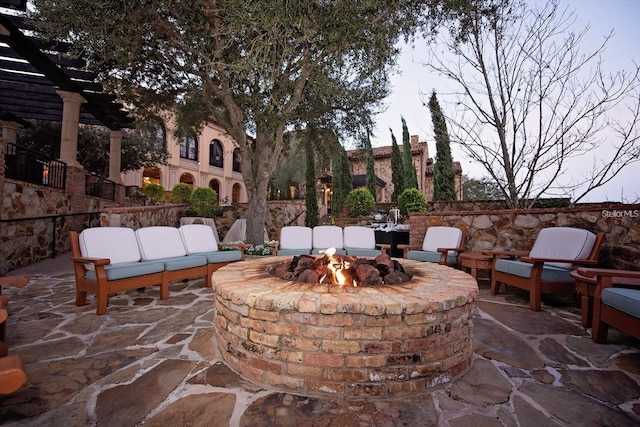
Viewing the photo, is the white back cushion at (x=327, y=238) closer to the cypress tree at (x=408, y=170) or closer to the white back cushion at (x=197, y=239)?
the white back cushion at (x=197, y=239)

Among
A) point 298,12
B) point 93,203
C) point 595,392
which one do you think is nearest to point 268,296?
point 595,392

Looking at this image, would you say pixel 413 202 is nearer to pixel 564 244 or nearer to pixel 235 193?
pixel 564 244

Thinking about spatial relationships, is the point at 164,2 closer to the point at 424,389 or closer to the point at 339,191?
the point at 424,389

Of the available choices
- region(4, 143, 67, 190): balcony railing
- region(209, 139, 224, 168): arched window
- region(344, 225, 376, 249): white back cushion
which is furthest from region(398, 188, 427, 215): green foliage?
region(209, 139, 224, 168): arched window

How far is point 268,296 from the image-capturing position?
2.10 m

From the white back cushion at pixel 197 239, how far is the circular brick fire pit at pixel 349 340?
3261 mm

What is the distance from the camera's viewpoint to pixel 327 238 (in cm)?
601

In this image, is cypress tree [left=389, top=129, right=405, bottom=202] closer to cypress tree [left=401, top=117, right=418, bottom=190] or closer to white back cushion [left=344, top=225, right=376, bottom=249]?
cypress tree [left=401, top=117, right=418, bottom=190]

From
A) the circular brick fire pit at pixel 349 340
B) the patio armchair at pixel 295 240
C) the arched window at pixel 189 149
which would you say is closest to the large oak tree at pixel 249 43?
the patio armchair at pixel 295 240

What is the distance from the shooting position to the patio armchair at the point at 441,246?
5.27 metres

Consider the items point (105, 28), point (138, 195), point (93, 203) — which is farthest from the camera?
point (138, 195)

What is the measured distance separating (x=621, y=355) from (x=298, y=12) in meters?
6.08

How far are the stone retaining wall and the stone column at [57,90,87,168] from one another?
9.92m
